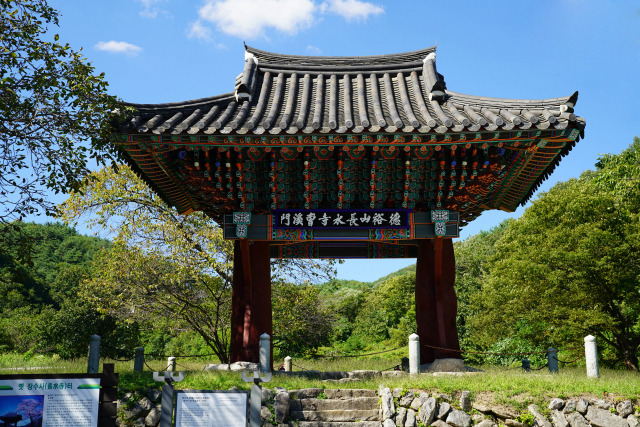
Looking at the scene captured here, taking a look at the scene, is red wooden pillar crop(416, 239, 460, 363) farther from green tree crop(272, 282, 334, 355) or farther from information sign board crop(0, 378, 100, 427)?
green tree crop(272, 282, 334, 355)

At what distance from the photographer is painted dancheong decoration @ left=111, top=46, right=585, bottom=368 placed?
352 inches

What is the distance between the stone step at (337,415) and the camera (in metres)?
8.49

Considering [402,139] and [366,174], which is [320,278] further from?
[402,139]

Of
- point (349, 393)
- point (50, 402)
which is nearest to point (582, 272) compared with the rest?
point (349, 393)

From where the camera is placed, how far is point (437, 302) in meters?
10.8

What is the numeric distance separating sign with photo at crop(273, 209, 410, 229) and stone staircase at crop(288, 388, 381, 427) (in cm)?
319

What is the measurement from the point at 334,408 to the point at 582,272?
11543mm

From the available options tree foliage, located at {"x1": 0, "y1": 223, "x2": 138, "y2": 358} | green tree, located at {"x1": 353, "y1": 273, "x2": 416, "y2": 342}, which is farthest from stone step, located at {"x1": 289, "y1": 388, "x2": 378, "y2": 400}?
green tree, located at {"x1": 353, "y1": 273, "x2": 416, "y2": 342}

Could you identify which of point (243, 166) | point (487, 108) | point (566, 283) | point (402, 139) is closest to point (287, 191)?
point (243, 166)

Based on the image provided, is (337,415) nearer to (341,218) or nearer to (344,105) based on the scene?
(341,218)

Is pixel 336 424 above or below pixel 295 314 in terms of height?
below

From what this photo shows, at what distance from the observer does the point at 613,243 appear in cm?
1678

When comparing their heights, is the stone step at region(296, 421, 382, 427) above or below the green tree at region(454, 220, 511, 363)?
below

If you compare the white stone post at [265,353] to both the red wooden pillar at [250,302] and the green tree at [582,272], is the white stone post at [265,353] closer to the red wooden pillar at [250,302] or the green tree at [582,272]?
the red wooden pillar at [250,302]
